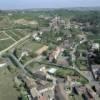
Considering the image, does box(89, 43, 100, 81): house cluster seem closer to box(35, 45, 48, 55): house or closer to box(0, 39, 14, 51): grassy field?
box(35, 45, 48, 55): house

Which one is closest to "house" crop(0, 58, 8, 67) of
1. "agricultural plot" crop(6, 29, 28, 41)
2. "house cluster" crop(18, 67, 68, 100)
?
"house cluster" crop(18, 67, 68, 100)

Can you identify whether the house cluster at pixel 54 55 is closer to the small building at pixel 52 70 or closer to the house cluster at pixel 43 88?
the small building at pixel 52 70

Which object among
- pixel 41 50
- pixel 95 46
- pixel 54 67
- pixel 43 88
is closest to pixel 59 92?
pixel 43 88

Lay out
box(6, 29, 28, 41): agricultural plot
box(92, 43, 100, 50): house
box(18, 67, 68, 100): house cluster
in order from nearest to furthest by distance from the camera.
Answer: box(18, 67, 68, 100): house cluster
box(92, 43, 100, 50): house
box(6, 29, 28, 41): agricultural plot

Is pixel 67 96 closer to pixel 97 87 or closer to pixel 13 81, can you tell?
pixel 97 87

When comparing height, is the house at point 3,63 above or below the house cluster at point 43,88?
below

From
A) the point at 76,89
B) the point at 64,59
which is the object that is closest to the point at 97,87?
the point at 76,89

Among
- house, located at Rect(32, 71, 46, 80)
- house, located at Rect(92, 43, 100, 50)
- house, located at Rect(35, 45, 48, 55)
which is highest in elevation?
house, located at Rect(32, 71, 46, 80)

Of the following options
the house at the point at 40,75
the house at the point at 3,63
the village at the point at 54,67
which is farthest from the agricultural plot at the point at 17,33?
the house at the point at 40,75

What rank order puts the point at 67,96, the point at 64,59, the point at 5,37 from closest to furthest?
the point at 67,96 → the point at 64,59 → the point at 5,37
